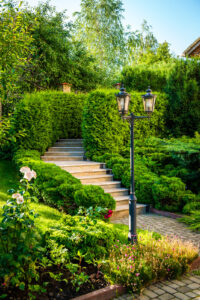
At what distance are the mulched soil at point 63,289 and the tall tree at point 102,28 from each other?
25.7m

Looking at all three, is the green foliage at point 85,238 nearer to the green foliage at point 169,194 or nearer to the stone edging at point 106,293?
the stone edging at point 106,293

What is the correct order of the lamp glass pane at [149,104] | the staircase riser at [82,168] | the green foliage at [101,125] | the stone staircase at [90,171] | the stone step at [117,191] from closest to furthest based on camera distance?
the lamp glass pane at [149,104] → the stone staircase at [90,171] → the stone step at [117,191] → the staircase riser at [82,168] → the green foliage at [101,125]

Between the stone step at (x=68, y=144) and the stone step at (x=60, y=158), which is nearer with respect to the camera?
the stone step at (x=60, y=158)

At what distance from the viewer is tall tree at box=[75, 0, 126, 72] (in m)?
26.6

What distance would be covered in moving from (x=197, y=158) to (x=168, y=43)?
2435cm

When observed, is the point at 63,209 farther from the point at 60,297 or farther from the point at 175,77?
the point at 175,77

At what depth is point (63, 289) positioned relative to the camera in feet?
12.0

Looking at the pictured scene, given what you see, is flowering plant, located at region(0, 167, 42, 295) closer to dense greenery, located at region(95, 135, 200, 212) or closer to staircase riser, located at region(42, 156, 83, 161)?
dense greenery, located at region(95, 135, 200, 212)

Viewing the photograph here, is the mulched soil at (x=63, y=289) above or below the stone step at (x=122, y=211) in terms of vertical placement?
above

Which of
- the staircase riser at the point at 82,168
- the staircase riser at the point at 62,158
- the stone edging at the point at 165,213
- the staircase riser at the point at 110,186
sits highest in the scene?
the staircase riser at the point at 62,158

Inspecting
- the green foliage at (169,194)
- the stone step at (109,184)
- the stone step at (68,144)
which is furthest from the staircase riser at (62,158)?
the green foliage at (169,194)

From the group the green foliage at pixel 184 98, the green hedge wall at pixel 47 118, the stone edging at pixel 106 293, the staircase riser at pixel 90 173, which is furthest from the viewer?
the green foliage at pixel 184 98

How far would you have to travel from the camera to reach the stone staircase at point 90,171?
8320mm

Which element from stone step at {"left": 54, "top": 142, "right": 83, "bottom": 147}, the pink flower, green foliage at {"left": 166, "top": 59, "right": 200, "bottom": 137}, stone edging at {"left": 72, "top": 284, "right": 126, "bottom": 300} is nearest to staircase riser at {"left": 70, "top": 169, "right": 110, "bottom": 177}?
stone step at {"left": 54, "top": 142, "right": 83, "bottom": 147}
